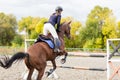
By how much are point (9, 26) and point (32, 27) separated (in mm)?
12036

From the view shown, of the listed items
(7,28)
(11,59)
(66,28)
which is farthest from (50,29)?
(7,28)

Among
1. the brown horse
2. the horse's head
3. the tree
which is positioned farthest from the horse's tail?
the tree

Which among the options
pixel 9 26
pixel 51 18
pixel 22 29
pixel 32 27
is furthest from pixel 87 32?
pixel 51 18

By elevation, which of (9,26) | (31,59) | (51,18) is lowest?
(9,26)

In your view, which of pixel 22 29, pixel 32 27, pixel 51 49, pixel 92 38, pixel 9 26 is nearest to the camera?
pixel 51 49

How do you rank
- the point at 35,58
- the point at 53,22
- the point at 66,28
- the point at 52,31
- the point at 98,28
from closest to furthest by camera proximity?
the point at 35,58 → the point at 52,31 → the point at 53,22 → the point at 66,28 → the point at 98,28

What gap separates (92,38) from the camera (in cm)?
4219

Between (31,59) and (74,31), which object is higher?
(31,59)

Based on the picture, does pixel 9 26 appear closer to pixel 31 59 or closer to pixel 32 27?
pixel 32 27

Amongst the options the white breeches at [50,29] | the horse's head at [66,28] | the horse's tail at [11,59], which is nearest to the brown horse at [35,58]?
the horse's tail at [11,59]

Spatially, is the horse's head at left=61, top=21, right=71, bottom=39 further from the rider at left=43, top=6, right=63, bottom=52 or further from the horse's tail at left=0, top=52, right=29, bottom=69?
the horse's tail at left=0, top=52, right=29, bottom=69

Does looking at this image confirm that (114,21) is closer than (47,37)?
No

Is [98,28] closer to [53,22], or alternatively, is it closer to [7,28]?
[7,28]

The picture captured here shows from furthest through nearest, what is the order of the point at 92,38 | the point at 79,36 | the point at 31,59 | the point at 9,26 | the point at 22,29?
1. the point at 9,26
2. the point at 22,29
3. the point at 79,36
4. the point at 92,38
5. the point at 31,59
